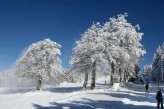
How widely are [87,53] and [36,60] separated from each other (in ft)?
39.8

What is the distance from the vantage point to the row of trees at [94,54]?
59.0 meters

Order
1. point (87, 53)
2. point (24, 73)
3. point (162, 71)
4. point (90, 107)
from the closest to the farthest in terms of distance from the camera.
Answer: point (90, 107) → point (87, 53) → point (24, 73) → point (162, 71)

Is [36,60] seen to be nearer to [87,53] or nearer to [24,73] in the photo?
[24,73]

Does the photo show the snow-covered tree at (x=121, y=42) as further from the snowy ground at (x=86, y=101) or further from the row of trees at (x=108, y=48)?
the snowy ground at (x=86, y=101)

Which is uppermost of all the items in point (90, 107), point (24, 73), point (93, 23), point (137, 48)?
point (93, 23)

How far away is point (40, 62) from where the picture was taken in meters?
65.9

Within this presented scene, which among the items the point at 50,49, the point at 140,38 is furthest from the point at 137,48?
the point at 50,49

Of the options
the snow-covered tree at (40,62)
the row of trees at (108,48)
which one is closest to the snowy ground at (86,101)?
the row of trees at (108,48)

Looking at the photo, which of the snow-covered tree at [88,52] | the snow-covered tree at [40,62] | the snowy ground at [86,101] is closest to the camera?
the snowy ground at [86,101]

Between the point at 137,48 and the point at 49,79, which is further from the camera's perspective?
→ the point at 49,79

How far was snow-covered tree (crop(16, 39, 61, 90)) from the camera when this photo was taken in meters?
65.4

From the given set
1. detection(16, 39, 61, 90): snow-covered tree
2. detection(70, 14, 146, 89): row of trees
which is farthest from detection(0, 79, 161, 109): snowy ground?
detection(16, 39, 61, 90): snow-covered tree

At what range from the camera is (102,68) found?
59688 millimetres

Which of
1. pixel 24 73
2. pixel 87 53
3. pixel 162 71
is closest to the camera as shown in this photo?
pixel 87 53
